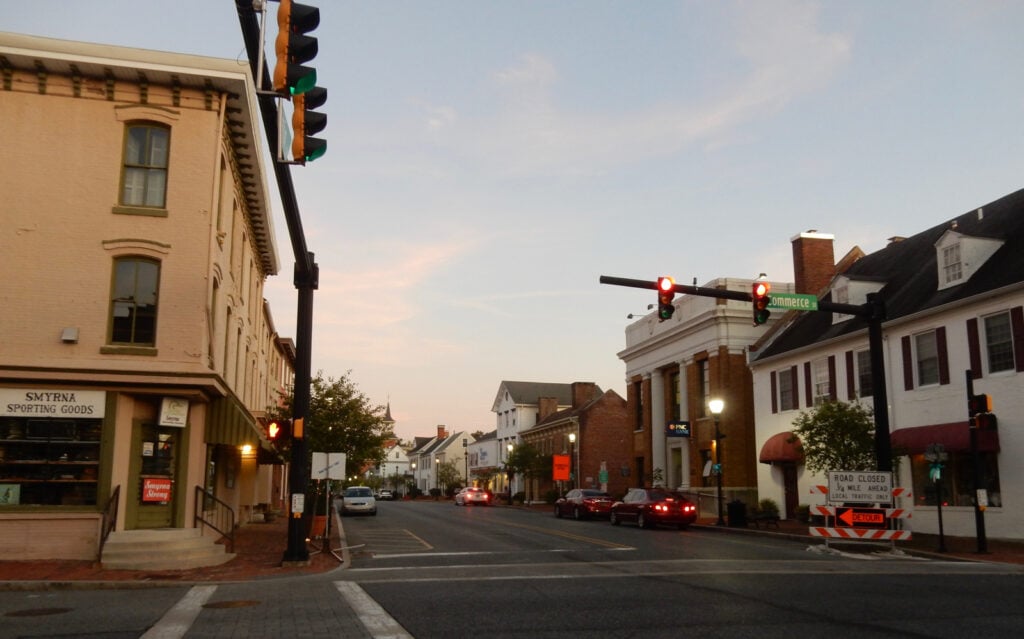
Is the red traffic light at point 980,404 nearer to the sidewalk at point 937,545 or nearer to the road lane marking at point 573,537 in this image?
the sidewalk at point 937,545

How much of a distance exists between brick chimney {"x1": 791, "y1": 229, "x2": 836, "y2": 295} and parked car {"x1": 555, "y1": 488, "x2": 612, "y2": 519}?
521 inches

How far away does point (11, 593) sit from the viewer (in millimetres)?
13984

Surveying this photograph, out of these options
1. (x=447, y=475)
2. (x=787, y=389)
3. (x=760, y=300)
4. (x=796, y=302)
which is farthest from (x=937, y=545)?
(x=447, y=475)

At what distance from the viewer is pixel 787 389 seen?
123 feet

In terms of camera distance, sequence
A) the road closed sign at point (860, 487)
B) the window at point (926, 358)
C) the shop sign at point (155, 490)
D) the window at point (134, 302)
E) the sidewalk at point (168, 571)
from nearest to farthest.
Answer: the sidewalk at point (168, 571) → the shop sign at point (155, 490) → the window at point (134, 302) → the road closed sign at point (860, 487) → the window at point (926, 358)

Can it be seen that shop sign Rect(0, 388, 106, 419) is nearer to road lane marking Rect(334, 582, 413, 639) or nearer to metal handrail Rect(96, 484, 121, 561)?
metal handrail Rect(96, 484, 121, 561)

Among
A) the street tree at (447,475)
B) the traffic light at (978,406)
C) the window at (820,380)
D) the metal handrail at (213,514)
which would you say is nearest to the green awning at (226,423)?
the metal handrail at (213,514)

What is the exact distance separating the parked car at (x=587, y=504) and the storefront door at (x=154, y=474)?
2516 cm

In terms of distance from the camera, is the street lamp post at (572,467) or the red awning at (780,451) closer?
the red awning at (780,451)

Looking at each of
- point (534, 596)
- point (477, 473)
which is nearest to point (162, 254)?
point (534, 596)

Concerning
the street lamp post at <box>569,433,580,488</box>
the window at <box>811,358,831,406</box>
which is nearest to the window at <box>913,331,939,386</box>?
the window at <box>811,358,831,406</box>

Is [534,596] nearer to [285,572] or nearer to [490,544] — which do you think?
[285,572]

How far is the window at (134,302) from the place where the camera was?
18.8 meters

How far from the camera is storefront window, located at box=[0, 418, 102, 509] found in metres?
17.8
